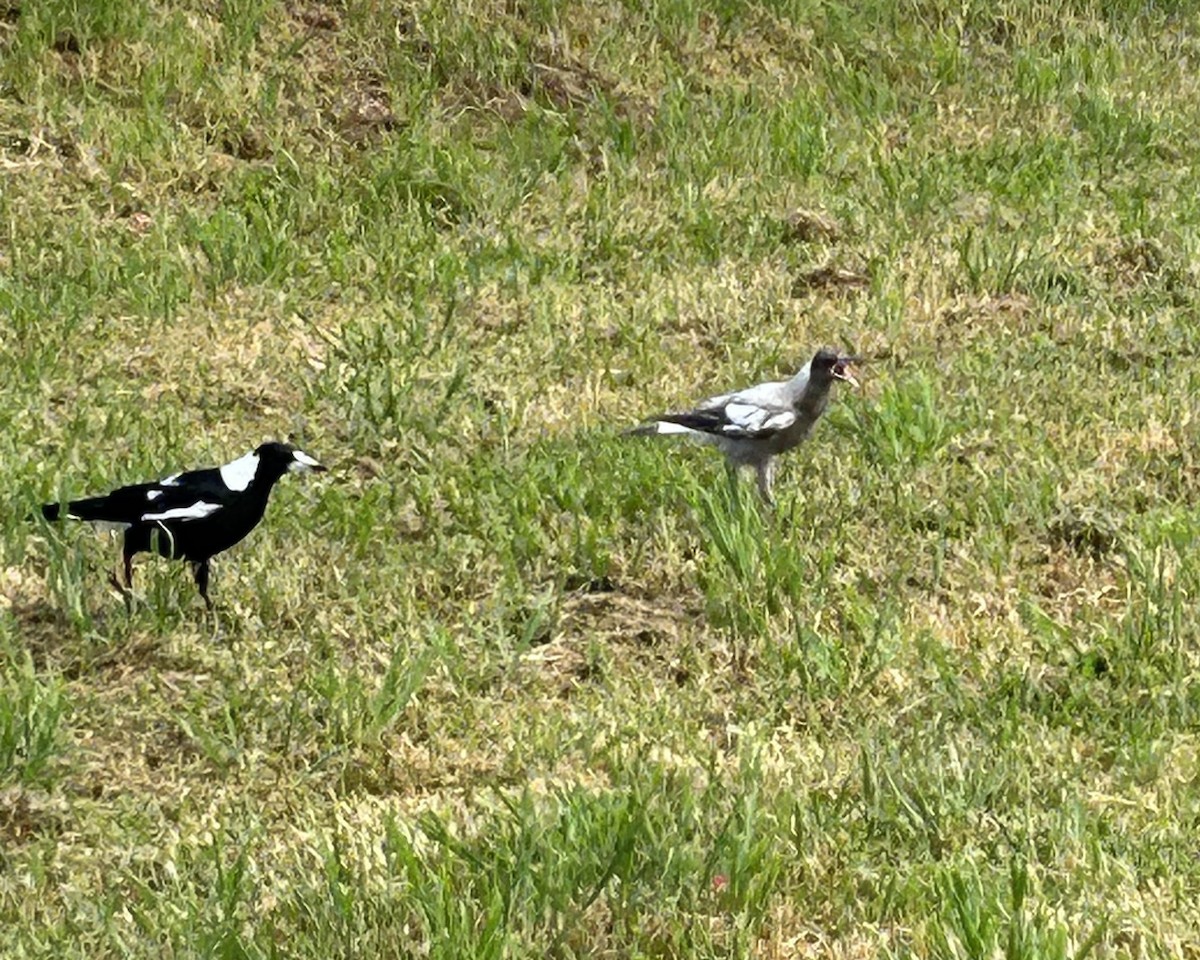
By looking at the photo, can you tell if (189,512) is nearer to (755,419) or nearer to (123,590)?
(123,590)

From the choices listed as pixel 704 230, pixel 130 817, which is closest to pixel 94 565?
pixel 130 817

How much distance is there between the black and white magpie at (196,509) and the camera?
16.6 ft

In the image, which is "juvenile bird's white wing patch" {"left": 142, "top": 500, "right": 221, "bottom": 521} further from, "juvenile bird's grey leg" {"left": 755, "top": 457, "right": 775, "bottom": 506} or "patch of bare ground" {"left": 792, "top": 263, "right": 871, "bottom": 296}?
"patch of bare ground" {"left": 792, "top": 263, "right": 871, "bottom": 296}

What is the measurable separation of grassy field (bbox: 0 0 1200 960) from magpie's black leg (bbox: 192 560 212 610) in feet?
0.24

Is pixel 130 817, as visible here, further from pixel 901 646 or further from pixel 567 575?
pixel 901 646

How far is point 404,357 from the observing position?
7273 millimetres

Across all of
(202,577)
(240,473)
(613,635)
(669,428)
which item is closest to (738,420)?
(669,428)

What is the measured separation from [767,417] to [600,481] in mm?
578

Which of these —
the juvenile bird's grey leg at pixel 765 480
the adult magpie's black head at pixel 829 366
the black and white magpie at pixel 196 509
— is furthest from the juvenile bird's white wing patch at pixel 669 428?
the black and white magpie at pixel 196 509

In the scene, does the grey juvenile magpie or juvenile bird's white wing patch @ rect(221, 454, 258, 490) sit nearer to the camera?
juvenile bird's white wing patch @ rect(221, 454, 258, 490)

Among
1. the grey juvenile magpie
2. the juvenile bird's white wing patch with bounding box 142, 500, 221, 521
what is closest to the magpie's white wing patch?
the juvenile bird's white wing patch with bounding box 142, 500, 221, 521

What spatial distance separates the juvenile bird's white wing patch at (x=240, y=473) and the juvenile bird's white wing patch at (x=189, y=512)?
0.10m

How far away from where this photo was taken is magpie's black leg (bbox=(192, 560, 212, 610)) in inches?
206

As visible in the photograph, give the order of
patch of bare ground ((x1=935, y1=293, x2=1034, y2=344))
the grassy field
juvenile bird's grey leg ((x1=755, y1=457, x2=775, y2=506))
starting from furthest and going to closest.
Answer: patch of bare ground ((x1=935, y1=293, x2=1034, y2=344)), juvenile bird's grey leg ((x1=755, y1=457, x2=775, y2=506)), the grassy field
